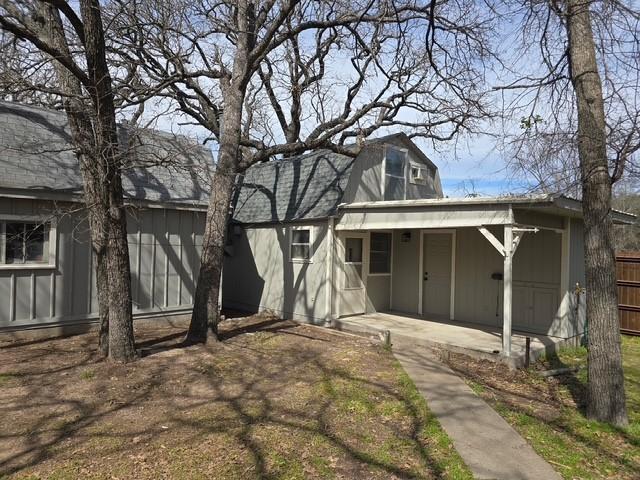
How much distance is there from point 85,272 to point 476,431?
795cm

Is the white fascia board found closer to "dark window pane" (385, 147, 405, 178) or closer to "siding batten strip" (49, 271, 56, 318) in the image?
"dark window pane" (385, 147, 405, 178)

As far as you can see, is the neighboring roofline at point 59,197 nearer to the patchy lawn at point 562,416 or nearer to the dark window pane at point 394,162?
the dark window pane at point 394,162

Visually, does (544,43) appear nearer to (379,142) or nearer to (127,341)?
(379,142)

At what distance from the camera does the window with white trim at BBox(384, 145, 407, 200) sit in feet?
41.8

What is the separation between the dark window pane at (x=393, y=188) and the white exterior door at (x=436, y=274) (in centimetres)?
170

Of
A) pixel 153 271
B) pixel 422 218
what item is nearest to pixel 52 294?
pixel 153 271

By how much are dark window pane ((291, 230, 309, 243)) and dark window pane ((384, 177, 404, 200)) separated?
2478 mm

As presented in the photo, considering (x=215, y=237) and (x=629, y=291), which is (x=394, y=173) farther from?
(x=629, y=291)

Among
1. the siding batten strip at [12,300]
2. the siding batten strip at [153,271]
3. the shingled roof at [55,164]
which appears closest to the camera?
the siding batten strip at [12,300]

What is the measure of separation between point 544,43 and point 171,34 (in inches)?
320

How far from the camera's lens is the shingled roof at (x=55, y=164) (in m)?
8.59

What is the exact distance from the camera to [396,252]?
12.5 metres

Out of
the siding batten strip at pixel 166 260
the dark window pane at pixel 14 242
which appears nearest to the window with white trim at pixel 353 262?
the siding batten strip at pixel 166 260

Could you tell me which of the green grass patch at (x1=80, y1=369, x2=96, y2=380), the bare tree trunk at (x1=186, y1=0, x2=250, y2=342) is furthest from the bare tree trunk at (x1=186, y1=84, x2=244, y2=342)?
the green grass patch at (x1=80, y1=369, x2=96, y2=380)
